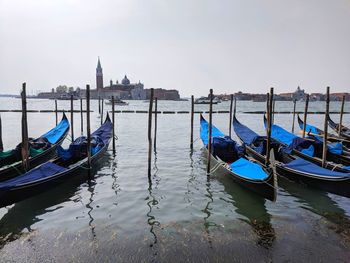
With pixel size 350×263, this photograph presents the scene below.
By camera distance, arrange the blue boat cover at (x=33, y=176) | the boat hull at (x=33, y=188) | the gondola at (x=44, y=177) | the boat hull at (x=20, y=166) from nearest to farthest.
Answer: the boat hull at (x=33, y=188) < the gondola at (x=44, y=177) < the blue boat cover at (x=33, y=176) < the boat hull at (x=20, y=166)

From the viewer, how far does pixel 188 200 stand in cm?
750

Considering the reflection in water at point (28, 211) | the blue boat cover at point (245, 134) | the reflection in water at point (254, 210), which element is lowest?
the reflection in water at point (28, 211)

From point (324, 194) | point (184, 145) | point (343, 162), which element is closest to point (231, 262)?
point (324, 194)

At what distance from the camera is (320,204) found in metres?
7.18

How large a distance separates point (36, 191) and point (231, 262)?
4576 millimetres

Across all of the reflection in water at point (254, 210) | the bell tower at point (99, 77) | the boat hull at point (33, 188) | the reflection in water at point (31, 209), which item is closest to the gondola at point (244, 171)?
the reflection in water at point (254, 210)

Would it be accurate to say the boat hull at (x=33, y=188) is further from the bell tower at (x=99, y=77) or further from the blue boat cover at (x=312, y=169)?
the bell tower at (x=99, y=77)

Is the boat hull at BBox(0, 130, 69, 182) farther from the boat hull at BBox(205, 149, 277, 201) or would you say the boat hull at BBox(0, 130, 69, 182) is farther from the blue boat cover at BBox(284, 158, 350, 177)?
the blue boat cover at BBox(284, 158, 350, 177)

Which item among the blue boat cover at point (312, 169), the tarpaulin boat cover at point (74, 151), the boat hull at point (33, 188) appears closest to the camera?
the boat hull at point (33, 188)

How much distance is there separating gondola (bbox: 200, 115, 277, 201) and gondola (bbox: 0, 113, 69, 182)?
5879mm

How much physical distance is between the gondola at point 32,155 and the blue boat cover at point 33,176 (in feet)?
4.56

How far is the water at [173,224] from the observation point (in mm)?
4965

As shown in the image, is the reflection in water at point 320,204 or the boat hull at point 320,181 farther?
the boat hull at point 320,181

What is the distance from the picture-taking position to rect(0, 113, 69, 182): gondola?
323 inches
